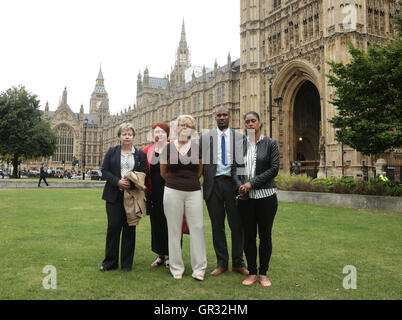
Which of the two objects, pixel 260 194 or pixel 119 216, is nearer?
pixel 260 194

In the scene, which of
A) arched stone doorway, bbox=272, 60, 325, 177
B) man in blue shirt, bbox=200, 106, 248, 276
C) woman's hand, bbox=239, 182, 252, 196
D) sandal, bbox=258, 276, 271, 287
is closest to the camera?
sandal, bbox=258, 276, 271, 287

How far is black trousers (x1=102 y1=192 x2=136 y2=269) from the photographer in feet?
14.5

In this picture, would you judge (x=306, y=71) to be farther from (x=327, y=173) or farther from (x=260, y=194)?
(x=260, y=194)

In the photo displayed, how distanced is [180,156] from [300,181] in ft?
Result: 39.0

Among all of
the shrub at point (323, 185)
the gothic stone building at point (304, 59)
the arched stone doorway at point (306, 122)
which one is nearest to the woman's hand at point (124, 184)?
the shrub at point (323, 185)

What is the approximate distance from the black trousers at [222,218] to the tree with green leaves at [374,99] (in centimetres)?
918

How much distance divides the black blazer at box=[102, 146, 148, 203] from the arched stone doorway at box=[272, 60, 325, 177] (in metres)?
25.0

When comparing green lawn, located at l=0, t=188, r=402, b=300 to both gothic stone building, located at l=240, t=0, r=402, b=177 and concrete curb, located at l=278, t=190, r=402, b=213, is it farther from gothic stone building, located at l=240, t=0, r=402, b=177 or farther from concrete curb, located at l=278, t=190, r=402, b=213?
gothic stone building, located at l=240, t=0, r=402, b=177

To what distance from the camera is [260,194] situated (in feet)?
13.3

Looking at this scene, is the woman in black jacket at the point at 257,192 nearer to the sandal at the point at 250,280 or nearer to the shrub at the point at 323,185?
the sandal at the point at 250,280

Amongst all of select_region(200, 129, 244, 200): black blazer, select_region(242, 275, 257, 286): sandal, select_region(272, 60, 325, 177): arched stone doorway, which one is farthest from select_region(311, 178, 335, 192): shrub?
select_region(272, 60, 325, 177): arched stone doorway

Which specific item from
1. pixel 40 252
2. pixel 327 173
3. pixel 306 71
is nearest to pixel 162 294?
pixel 40 252
